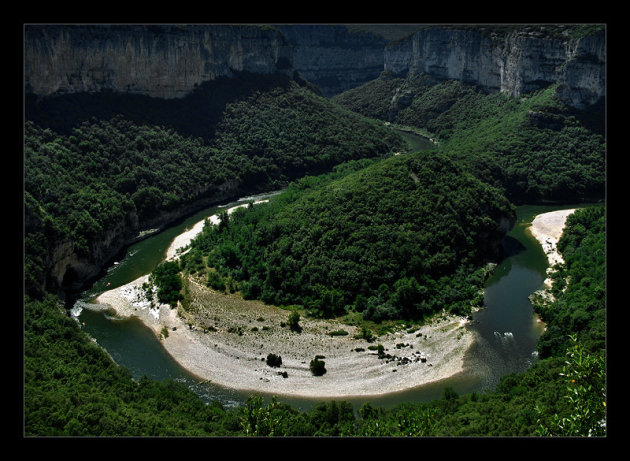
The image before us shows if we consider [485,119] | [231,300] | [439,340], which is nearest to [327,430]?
[439,340]

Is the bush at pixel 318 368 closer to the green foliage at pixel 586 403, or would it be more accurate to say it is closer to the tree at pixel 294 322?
the tree at pixel 294 322

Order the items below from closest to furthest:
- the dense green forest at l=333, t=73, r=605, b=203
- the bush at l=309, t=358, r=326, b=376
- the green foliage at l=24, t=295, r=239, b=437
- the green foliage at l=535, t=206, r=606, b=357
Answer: the green foliage at l=24, t=295, r=239, b=437
the green foliage at l=535, t=206, r=606, b=357
the bush at l=309, t=358, r=326, b=376
the dense green forest at l=333, t=73, r=605, b=203

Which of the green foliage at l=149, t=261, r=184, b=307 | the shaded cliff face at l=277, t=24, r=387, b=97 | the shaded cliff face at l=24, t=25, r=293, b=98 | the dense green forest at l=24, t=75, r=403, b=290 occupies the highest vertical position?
the shaded cliff face at l=277, t=24, r=387, b=97

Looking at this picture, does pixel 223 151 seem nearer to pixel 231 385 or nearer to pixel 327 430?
pixel 231 385

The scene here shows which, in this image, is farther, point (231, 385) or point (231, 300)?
point (231, 300)

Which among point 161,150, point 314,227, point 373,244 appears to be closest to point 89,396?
point 373,244

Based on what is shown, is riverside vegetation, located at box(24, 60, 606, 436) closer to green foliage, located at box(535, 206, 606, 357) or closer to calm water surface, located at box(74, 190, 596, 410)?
green foliage, located at box(535, 206, 606, 357)

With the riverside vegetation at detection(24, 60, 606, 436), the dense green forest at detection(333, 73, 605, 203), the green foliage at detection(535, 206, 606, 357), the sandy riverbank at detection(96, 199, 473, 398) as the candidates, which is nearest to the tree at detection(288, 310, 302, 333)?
the sandy riverbank at detection(96, 199, 473, 398)
